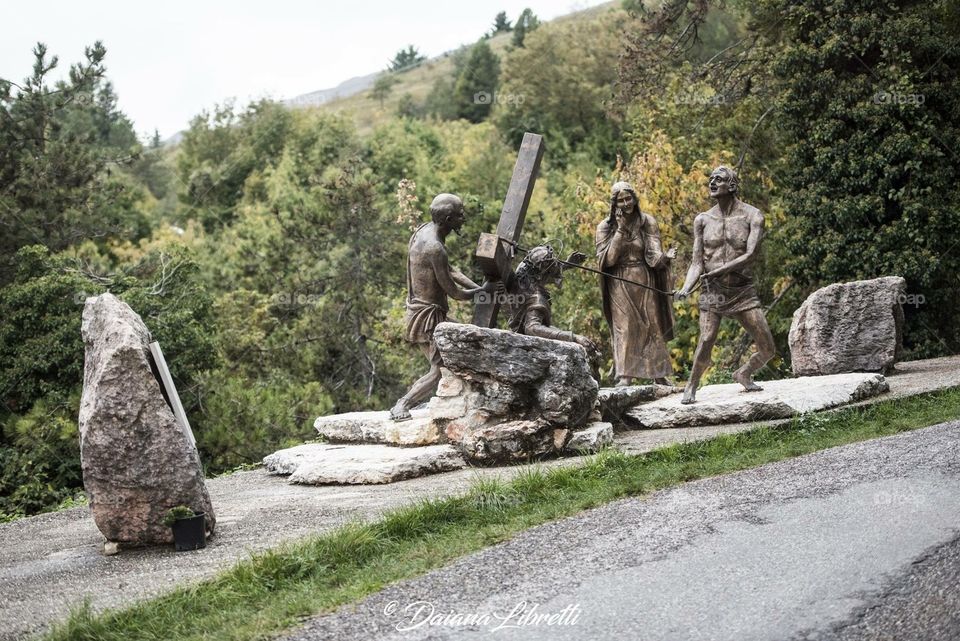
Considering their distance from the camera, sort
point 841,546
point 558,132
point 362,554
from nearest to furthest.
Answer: point 841,546 → point 362,554 → point 558,132

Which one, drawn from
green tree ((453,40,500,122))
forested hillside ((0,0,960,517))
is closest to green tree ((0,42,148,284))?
forested hillside ((0,0,960,517))

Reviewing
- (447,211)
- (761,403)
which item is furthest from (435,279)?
(761,403)

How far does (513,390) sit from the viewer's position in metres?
10.8

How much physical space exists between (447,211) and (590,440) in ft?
9.44

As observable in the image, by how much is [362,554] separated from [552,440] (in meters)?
3.53

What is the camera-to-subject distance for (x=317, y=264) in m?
26.3

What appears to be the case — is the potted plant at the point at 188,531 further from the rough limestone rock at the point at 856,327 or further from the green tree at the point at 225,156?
the green tree at the point at 225,156

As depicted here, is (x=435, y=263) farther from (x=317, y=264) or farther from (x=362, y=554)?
(x=317, y=264)

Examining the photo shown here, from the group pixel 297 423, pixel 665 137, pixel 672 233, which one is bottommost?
pixel 297 423

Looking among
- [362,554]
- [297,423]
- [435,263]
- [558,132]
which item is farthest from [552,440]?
[558,132]

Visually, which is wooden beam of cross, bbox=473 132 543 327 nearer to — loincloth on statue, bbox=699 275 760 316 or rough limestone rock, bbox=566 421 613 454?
rough limestone rock, bbox=566 421 613 454

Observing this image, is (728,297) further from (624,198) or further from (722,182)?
(624,198)

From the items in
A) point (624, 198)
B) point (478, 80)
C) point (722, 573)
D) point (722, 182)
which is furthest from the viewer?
point (478, 80)

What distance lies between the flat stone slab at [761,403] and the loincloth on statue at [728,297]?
0.97m
